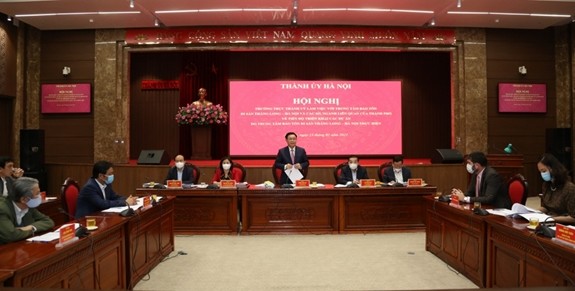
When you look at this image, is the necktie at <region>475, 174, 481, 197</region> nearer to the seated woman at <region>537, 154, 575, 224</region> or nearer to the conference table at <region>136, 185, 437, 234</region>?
the seated woman at <region>537, 154, 575, 224</region>

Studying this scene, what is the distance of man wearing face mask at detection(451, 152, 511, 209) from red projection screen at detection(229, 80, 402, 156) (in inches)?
198

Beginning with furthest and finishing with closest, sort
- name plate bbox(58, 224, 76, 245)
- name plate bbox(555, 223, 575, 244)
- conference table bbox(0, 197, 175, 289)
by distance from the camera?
1. name plate bbox(58, 224, 76, 245)
2. name plate bbox(555, 223, 575, 244)
3. conference table bbox(0, 197, 175, 289)

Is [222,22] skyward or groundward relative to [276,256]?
skyward

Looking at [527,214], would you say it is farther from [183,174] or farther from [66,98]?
[66,98]

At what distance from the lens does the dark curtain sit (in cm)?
938

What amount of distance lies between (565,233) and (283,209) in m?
3.40

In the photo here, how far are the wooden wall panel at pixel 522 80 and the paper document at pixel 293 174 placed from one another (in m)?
5.08

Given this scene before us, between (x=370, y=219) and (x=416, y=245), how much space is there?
74cm

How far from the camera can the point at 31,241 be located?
2.43 m

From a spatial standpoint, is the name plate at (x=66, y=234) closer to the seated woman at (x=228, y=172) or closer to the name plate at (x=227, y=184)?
the name plate at (x=227, y=184)

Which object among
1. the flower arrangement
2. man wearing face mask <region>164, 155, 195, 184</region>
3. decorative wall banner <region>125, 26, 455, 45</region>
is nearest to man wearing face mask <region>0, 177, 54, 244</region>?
man wearing face mask <region>164, 155, 195, 184</region>

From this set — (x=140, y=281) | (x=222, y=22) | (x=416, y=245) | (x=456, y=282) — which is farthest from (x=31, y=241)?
(x=222, y=22)

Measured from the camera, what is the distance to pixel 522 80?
8703 mm

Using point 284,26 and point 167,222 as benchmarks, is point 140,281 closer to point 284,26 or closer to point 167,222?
point 167,222
